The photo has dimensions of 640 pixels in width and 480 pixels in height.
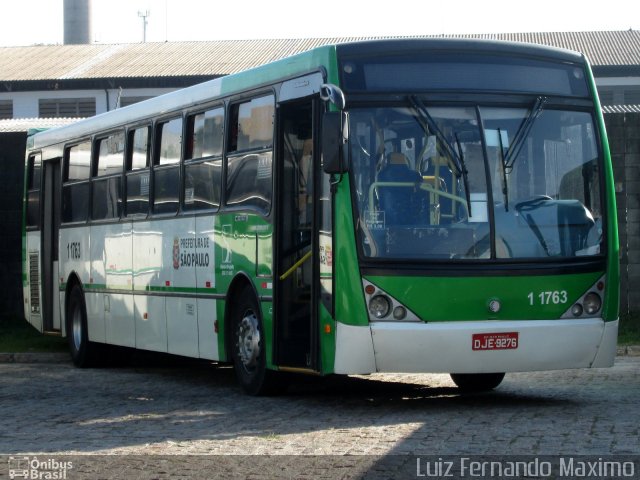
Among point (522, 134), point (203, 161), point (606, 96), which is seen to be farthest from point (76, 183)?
point (606, 96)

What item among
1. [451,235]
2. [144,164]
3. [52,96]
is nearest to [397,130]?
[451,235]

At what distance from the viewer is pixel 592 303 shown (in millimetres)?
12094

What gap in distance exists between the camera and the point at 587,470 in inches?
325

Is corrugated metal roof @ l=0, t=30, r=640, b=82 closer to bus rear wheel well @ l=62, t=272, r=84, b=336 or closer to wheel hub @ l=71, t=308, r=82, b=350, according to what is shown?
bus rear wheel well @ l=62, t=272, r=84, b=336

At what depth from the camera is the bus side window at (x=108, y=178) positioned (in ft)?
57.4

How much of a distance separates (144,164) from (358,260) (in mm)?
5501

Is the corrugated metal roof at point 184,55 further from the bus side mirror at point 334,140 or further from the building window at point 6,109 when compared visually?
Result: the bus side mirror at point 334,140

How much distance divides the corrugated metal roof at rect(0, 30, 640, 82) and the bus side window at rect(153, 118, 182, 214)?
37.2m

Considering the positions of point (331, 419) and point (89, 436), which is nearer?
point (89, 436)

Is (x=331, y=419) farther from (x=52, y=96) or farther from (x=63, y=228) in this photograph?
(x=52, y=96)

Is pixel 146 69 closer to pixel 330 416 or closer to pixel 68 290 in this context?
pixel 68 290

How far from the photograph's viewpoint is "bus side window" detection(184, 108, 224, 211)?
14.4 meters

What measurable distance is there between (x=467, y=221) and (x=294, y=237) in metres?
1.78

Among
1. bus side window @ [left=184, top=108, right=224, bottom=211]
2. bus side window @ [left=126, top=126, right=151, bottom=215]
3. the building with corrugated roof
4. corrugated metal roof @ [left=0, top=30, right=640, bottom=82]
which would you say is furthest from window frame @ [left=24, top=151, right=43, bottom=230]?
corrugated metal roof @ [left=0, top=30, right=640, bottom=82]
